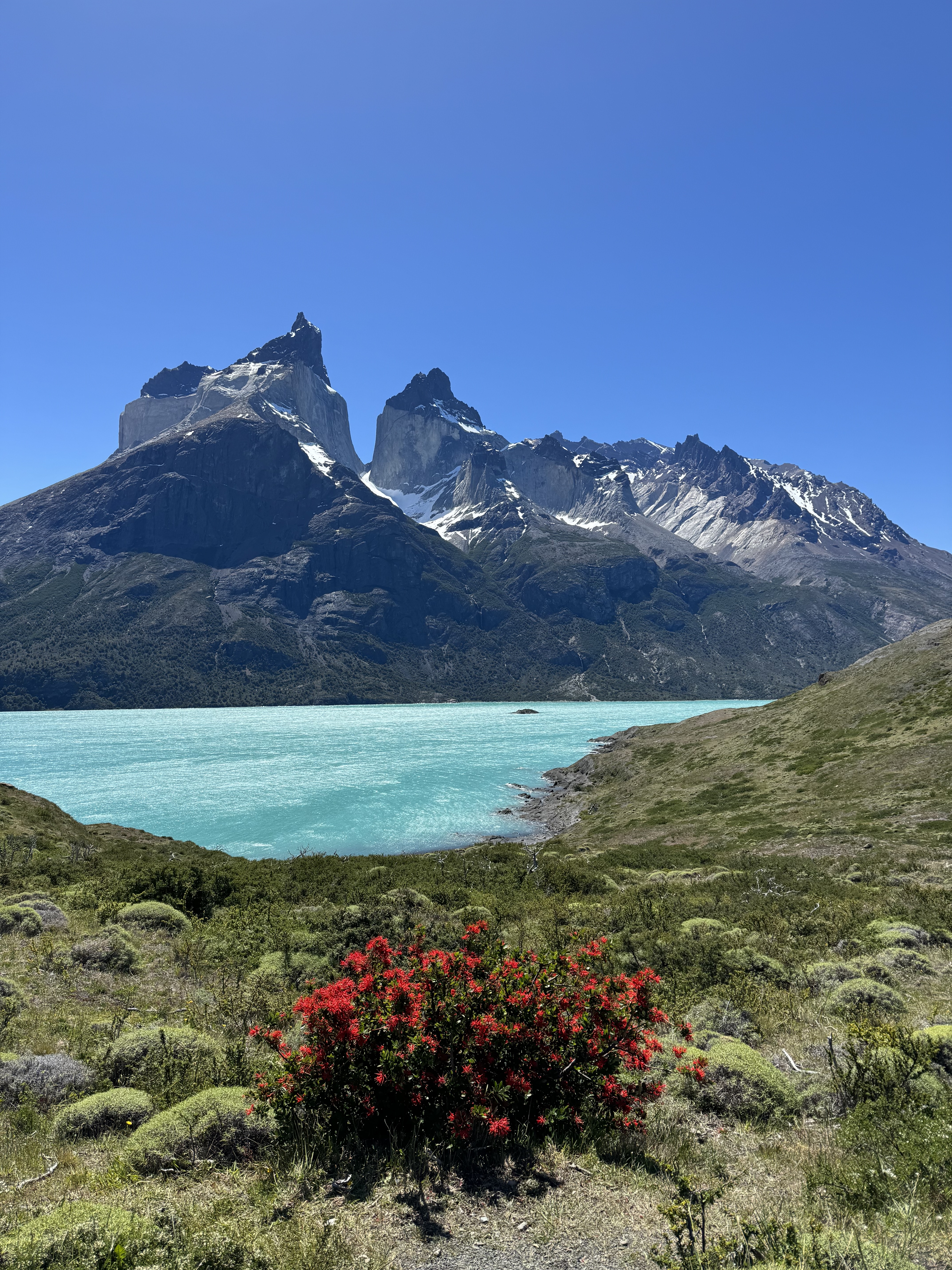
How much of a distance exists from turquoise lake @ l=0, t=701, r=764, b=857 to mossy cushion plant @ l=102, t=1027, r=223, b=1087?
4233 cm

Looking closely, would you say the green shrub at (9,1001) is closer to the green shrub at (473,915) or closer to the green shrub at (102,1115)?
the green shrub at (102,1115)

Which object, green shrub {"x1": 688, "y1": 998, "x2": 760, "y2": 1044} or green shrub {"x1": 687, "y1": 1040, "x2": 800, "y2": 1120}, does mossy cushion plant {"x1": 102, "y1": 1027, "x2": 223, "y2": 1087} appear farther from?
green shrub {"x1": 688, "y1": 998, "x2": 760, "y2": 1044}

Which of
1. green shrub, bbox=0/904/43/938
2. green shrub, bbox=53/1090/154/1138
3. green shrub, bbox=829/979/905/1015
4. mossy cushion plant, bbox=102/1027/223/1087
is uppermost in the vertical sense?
green shrub, bbox=53/1090/154/1138

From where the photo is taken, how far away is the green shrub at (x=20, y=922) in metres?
14.8

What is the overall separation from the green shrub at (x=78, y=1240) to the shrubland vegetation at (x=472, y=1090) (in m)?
0.02

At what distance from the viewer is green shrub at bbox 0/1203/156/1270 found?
470cm

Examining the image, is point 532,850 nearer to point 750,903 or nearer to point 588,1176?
point 750,903

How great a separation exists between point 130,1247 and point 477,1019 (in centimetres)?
390

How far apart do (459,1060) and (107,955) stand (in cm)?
1069

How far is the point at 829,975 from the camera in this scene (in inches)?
488

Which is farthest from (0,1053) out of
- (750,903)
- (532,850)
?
(532,850)

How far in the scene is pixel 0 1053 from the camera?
883cm

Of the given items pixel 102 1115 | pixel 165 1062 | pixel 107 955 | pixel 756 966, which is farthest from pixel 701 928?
pixel 107 955

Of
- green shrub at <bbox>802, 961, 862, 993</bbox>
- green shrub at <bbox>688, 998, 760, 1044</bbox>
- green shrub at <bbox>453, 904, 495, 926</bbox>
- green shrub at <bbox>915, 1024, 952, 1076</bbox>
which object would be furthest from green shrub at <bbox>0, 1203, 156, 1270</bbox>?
green shrub at <bbox>453, 904, 495, 926</bbox>
